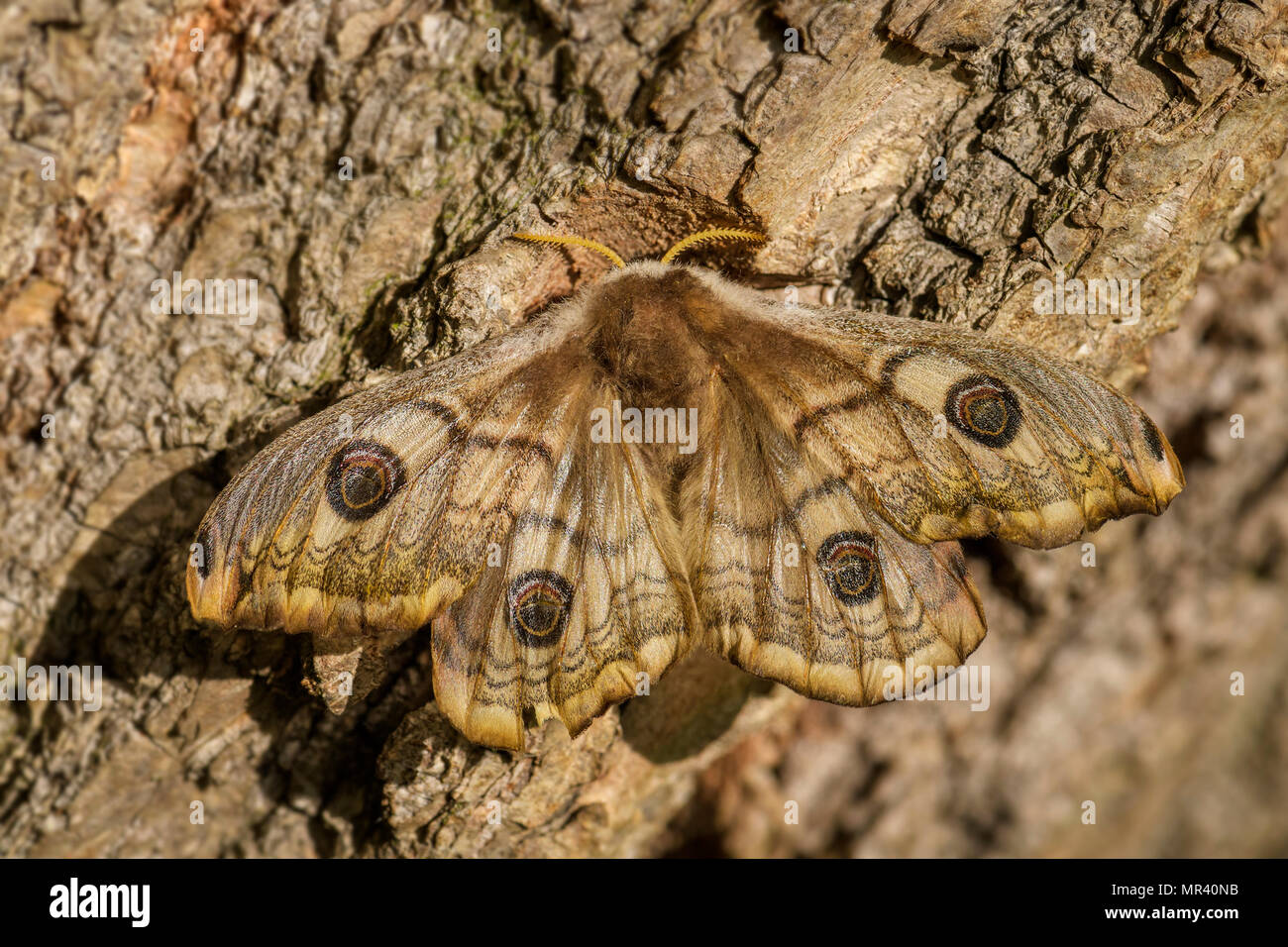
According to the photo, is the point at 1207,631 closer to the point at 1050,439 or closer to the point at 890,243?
the point at 1050,439

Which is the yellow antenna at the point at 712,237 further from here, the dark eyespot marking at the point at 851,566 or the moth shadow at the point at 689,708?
the moth shadow at the point at 689,708

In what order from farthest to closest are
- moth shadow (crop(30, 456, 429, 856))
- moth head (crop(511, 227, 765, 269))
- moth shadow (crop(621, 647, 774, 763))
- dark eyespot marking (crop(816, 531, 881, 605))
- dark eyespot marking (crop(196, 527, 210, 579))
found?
moth shadow (crop(621, 647, 774, 763))
moth shadow (crop(30, 456, 429, 856))
moth head (crop(511, 227, 765, 269))
dark eyespot marking (crop(816, 531, 881, 605))
dark eyespot marking (crop(196, 527, 210, 579))

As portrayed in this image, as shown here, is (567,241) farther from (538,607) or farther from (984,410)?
(984,410)

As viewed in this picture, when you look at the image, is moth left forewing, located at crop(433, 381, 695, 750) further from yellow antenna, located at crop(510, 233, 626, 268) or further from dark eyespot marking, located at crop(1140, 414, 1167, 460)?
dark eyespot marking, located at crop(1140, 414, 1167, 460)

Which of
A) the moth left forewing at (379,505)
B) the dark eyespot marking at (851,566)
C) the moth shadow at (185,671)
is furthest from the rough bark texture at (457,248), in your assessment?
the dark eyespot marking at (851,566)

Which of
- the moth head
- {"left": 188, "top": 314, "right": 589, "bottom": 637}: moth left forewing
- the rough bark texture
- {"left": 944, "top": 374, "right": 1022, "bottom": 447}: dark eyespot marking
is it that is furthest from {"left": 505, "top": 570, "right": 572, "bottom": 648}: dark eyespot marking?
{"left": 944, "top": 374, "right": 1022, "bottom": 447}: dark eyespot marking

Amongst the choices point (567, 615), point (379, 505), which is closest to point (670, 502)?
point (567, 615)
